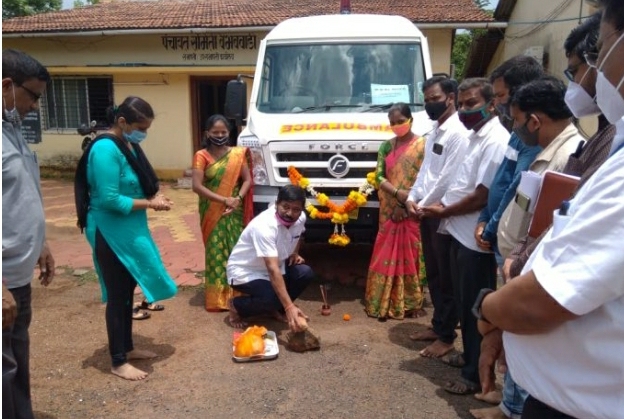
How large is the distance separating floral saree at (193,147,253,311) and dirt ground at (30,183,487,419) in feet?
0.76

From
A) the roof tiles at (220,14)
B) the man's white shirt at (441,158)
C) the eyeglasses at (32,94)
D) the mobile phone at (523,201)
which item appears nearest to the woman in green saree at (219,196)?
the man's white shirt at (441,158)

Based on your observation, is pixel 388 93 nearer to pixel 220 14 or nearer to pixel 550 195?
pixel 550 195

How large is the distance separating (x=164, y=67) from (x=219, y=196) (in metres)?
8.62

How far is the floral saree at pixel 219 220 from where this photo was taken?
188 inches

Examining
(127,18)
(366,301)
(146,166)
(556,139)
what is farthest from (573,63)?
(127,18)

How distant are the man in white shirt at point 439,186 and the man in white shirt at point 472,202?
237 millimetres

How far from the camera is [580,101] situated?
1908 mm

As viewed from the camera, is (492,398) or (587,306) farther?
(492,398)

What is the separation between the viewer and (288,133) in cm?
513

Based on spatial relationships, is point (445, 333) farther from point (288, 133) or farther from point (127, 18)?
point (127, 18)

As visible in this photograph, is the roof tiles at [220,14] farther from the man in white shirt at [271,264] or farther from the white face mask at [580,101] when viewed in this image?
the white face mask at [580,101]

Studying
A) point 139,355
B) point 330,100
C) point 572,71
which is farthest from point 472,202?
point 330,100

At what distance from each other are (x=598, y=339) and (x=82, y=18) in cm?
1506

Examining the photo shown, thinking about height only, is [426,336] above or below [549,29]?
below
